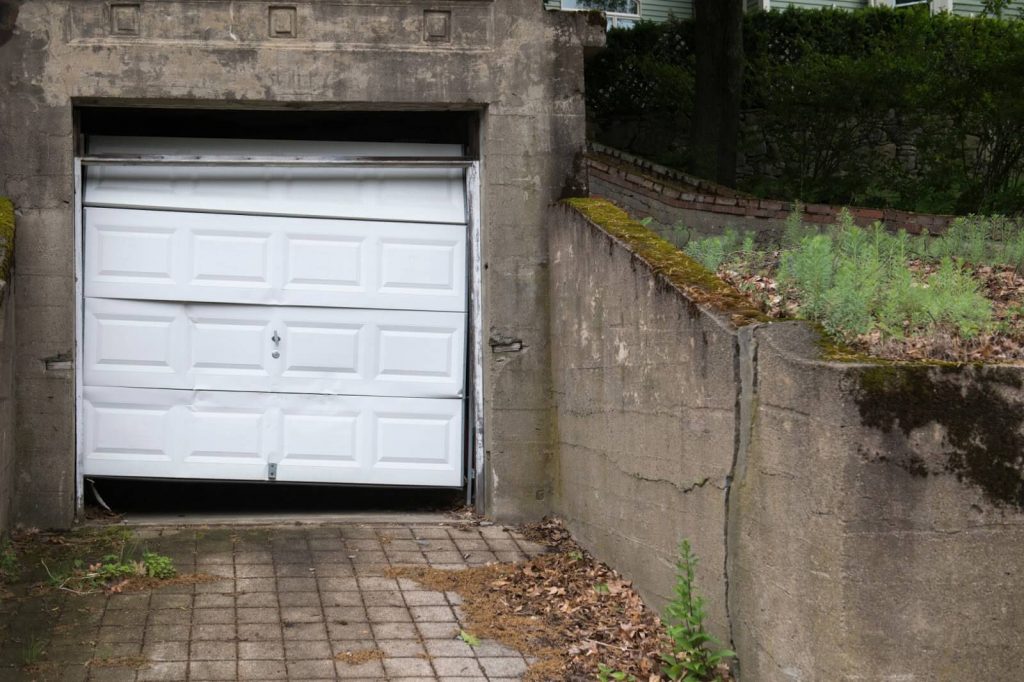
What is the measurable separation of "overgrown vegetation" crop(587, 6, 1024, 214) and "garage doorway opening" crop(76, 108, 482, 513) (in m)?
6.97

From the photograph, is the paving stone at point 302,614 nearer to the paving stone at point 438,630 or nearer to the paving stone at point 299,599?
the paving stone at point 299,599

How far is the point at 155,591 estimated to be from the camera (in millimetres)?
7043

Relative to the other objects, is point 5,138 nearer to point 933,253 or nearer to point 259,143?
point 259,143

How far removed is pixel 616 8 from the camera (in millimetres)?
20688

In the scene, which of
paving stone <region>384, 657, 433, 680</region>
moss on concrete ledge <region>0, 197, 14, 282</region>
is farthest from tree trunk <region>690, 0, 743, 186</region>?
paving stone <region>384, 657, 433, 680</region>

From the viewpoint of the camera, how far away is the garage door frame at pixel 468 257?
8750 mm

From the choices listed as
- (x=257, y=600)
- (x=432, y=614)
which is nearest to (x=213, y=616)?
(x=257, y=600)

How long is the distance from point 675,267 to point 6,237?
4557 millimetres

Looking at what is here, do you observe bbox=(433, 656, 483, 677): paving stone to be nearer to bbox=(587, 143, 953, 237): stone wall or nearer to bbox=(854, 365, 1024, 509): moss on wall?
bbox=(854, 365, 1024, 509): moss on wall

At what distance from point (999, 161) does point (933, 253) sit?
19.3 ft

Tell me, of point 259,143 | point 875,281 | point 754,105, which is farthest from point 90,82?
point 754,105

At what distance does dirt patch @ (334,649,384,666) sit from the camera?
242 inches

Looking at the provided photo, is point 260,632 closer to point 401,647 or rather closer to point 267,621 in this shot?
point 267,621

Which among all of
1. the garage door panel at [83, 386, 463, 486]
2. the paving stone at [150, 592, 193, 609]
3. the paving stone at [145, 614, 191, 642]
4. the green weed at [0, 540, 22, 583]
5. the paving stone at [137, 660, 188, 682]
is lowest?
the paving stone at [137, 660, 188, 682]
